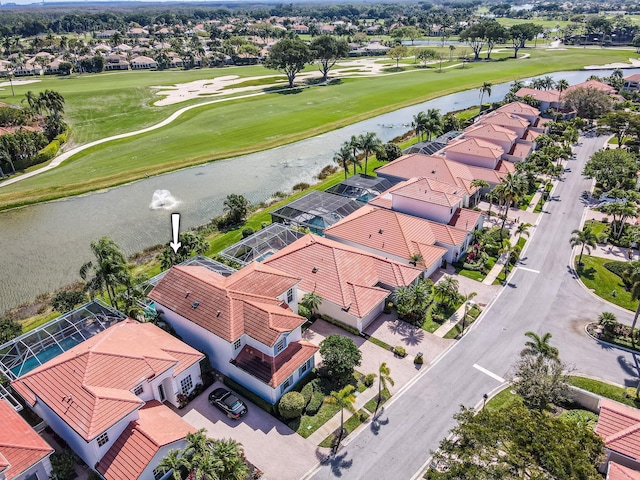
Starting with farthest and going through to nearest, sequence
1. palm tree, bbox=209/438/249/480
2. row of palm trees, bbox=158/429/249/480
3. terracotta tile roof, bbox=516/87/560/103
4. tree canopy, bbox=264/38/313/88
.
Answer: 1. tree canopy, bbox=264/38/313/88
2. terracotta tile roof, bbox=516/87/560/103
3. palm tree, bbox=209/438/249/480
4. row of palm trees, bbox=158/429/249/480

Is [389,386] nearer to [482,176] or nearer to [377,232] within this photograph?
[377,232]

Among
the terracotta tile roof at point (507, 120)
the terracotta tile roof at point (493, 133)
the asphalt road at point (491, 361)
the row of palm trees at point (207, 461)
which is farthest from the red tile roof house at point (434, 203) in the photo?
the row of palm trees at point (207, 461)

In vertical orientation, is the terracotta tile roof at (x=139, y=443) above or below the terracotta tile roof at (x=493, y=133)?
below

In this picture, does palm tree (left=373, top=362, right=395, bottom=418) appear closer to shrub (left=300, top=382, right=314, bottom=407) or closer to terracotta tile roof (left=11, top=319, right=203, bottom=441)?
shrub (left=300, top=382, right=314, bottom=407)

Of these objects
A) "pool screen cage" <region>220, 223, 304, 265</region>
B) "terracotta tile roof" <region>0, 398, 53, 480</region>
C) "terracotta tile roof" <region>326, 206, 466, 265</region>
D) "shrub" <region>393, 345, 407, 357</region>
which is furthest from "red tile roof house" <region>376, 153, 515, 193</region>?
"terracotta tile roof" <region>0, 398, 53, 480</region>

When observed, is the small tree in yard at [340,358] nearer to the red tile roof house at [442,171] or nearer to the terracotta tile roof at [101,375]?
the terracotta tile roof at [101,375]

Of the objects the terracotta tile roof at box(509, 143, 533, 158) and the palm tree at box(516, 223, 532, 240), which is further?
the terracotta tile roof at box(509, 143, 533, 158)

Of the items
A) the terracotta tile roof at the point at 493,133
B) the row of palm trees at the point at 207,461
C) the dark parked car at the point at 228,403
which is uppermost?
the terracotta tile roof at the point at 493,133

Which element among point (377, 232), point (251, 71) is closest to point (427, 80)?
point (251, 71)
